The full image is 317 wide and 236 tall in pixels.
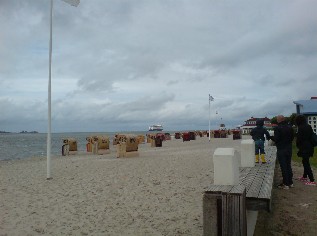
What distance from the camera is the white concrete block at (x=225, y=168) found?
5.05 m

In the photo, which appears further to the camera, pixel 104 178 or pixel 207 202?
pixel 104 178

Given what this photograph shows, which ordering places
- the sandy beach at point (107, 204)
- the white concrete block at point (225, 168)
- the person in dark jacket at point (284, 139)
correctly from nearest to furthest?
the white concrete block at point (225, 168) → the sandy beach at point (107, 204) → the person in dark jacket at point (284, 139)

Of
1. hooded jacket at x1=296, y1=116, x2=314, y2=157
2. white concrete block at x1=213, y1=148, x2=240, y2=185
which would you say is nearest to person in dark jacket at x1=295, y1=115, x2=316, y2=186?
hooded jacket at x1=296, y1=116, x2=314, y2=157

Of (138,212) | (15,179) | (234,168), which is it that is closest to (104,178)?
(15,179)

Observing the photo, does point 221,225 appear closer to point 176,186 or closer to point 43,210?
point 43,210

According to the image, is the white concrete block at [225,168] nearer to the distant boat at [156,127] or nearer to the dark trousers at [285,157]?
the dark trousers at [285,157]

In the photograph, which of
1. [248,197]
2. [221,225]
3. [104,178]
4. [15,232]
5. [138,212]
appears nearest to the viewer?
[221,225]

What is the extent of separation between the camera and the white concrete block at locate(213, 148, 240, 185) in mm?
5051

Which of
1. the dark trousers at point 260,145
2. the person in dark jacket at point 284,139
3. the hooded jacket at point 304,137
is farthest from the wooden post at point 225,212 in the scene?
the dark trousers at point 260,145

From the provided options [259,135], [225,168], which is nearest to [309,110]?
[259,135]

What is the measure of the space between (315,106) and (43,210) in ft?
88.4

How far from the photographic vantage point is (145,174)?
12383mm

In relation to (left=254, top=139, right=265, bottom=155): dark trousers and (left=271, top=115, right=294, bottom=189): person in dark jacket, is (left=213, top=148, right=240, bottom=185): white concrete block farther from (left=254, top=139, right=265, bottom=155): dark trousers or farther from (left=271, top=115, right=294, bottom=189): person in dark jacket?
(left=254, top=139, right=265, bottom=155): dark trousers

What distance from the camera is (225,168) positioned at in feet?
17.0
